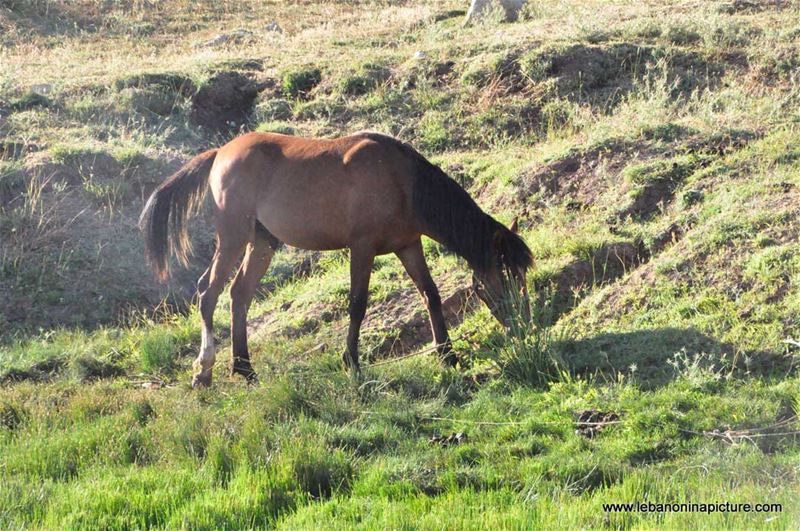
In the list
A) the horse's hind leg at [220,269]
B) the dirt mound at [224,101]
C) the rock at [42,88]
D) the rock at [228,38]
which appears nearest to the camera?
the horse's hind leg at [220,269]

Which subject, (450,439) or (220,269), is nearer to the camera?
(450,439)

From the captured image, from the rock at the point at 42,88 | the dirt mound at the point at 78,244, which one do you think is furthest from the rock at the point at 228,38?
the dirt mound at the point at 78,244

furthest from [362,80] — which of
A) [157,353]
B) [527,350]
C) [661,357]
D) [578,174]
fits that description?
[661,357]

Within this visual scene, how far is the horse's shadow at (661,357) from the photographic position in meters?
7.87

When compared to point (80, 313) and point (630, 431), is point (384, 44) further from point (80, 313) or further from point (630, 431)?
point (630, 431)

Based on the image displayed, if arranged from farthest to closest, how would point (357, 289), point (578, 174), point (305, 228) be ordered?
point (578, 174)
point (305, 228)
point (357, 289)

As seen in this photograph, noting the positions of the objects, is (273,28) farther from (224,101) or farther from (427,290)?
(427,290)

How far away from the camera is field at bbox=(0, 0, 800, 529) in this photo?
6422 millimetres

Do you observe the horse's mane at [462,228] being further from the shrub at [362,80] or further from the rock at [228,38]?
the rock at [228,38]

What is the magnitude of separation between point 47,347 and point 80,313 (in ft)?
3.96

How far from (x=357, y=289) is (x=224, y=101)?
8152 millimetres

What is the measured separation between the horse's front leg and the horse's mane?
0.60 meters

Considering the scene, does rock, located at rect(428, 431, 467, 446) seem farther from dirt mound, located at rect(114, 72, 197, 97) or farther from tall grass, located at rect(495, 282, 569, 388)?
dirt mound, located at rect(114, 72, 197, 97)

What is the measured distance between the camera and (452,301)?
1005 cm
